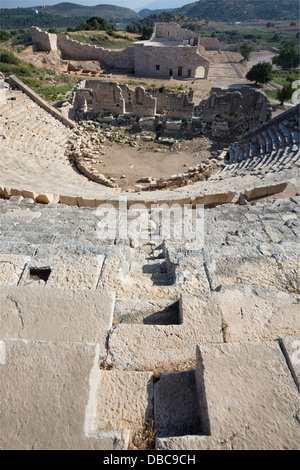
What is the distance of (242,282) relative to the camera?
4195 mm

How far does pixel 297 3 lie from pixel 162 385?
22612 cm

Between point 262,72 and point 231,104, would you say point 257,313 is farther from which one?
point 262,72

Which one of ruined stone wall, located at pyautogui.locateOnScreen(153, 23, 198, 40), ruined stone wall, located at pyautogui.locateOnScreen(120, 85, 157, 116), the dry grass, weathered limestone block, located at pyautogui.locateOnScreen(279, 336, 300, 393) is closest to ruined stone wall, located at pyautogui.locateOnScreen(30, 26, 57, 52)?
ruined stone wall, located at pyautogui.locateOnScreen(153, 23, 198, 40)

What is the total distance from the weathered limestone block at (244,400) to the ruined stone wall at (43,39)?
45.3 meters

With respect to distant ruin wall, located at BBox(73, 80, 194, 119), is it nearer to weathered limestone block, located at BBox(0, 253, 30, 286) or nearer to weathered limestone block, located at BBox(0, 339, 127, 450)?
weathered limestone block, located at BBox(0, 253, 30, 286)

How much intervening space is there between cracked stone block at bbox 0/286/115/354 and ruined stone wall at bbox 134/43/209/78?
1537 inches

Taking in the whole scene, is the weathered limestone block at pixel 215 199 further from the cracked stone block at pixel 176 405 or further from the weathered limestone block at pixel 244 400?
the cracked stone block at pixel 176 405

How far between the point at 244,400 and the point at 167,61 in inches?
1603

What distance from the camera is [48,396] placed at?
2.37 m

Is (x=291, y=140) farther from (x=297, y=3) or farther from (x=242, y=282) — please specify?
(x=297, y=3)

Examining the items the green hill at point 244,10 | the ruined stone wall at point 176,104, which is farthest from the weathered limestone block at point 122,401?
the green hill at point 244,10

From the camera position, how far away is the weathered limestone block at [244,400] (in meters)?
2.12

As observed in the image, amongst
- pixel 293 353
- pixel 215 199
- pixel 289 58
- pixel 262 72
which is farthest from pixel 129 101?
pixel 289 58
